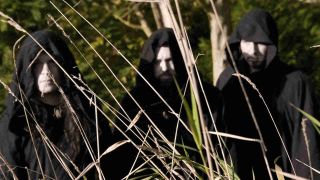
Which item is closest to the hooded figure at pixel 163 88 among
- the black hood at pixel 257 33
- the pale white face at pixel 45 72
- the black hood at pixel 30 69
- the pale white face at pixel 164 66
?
the pale white face at pixel 164 66

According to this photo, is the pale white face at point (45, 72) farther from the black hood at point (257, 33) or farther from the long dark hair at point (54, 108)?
the black hood at point (257, 33)

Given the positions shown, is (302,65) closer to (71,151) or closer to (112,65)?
(112,65)

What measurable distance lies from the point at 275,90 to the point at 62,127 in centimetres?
165

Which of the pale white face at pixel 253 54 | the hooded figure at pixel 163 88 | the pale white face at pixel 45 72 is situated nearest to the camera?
the pale white face at pixel 45 72

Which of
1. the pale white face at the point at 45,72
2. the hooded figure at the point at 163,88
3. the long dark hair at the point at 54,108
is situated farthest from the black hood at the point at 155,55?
the pale white face at the point at 45,72

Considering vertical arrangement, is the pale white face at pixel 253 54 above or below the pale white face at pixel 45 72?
below

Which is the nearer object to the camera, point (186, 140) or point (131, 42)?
point (186, 140)

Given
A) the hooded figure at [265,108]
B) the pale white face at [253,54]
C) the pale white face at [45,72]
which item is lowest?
the hooded figure at [265,108]

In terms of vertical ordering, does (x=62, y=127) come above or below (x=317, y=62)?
above

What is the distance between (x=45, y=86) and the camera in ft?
14.2

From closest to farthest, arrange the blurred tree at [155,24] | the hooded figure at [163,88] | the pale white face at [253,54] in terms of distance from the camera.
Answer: the hooded figure at [163,88] → the pale white face at [253,54] → the blurred tree at [155,24]

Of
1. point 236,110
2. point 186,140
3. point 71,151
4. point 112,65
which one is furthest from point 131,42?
point 71,151

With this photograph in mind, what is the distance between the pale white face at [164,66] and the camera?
5.19m

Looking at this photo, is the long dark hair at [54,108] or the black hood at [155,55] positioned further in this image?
the black hood at [155,55]
